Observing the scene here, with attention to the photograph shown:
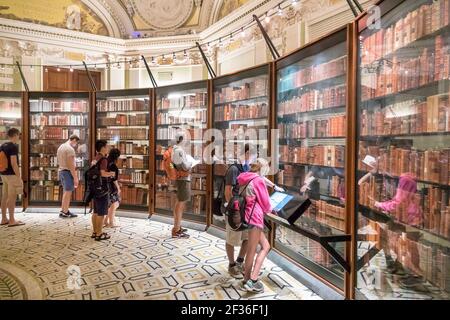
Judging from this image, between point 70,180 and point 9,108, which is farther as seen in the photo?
point 9,108

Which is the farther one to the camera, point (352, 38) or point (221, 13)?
point (221, 13)

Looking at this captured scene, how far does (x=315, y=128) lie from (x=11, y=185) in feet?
17.6

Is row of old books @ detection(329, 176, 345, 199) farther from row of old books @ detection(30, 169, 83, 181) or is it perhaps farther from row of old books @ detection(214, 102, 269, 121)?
row of old books @ detection(30, 169, 83, 181)

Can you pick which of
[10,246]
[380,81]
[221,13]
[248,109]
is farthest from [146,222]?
[221,13]

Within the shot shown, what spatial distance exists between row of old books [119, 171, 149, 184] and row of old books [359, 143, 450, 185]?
5305 millimetres

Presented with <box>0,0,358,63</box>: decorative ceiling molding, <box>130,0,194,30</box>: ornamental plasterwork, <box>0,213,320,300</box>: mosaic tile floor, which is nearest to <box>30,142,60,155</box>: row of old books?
<box>0,213,320,300</box>: mosaic tile floor

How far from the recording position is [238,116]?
5555 mm

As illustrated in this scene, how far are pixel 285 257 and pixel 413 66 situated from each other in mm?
2692

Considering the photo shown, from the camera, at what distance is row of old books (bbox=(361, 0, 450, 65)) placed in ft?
7.16

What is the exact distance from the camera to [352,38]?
302cm

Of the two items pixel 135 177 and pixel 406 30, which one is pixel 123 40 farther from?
pixel 406 30

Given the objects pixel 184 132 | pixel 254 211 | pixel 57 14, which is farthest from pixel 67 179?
pixel 57 14
